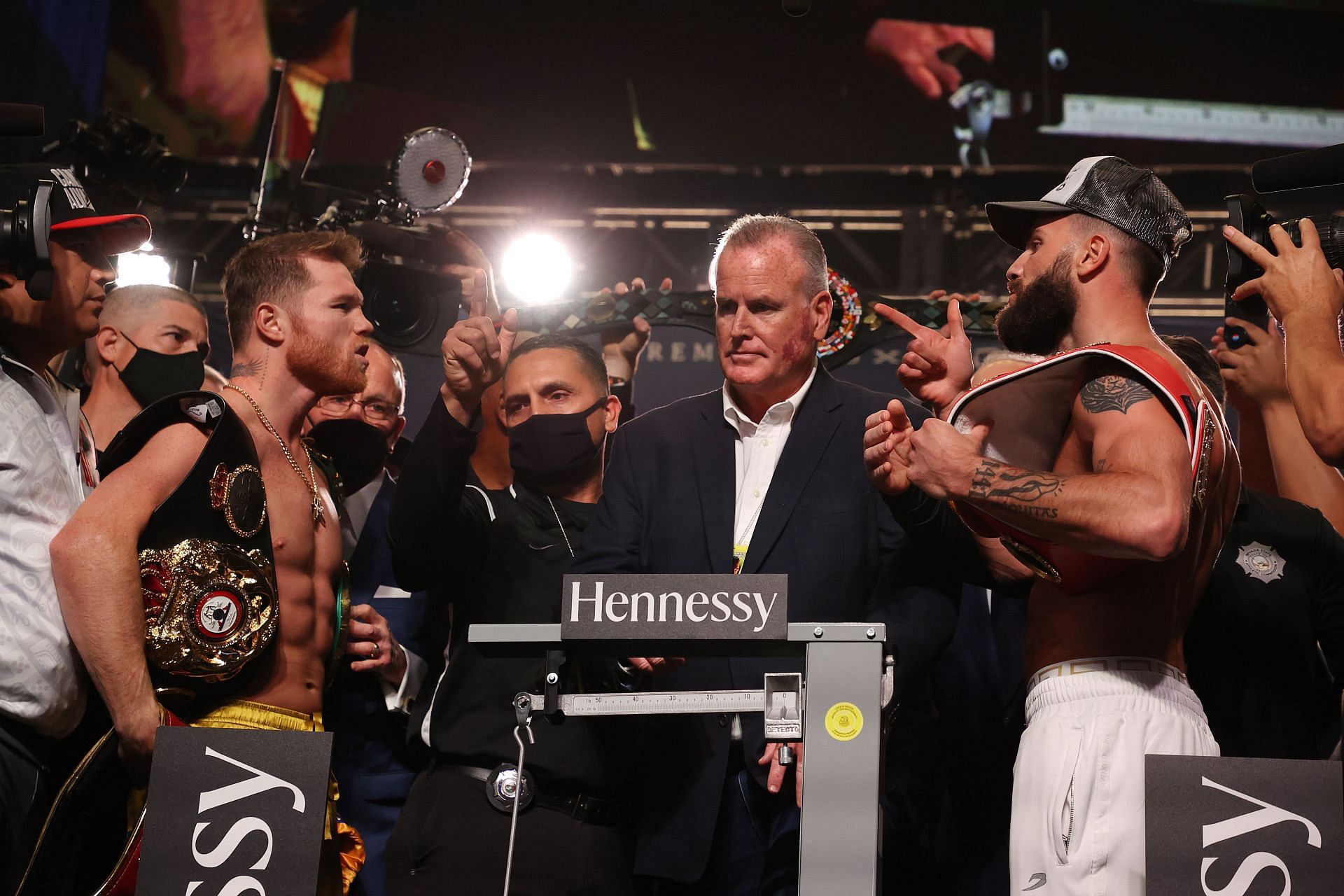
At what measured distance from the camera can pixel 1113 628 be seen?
2.31 metres

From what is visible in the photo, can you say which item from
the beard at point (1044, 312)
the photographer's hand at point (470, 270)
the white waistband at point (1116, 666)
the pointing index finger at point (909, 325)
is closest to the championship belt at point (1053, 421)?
the white waistband at point (1116, 666)

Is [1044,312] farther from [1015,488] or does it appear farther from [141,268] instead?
[141,268]

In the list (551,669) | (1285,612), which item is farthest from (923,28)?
(551,669)

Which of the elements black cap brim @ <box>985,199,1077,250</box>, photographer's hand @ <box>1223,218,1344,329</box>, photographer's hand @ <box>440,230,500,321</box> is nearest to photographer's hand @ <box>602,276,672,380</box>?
photographer's hand @ <box>440,230,500,321</box>

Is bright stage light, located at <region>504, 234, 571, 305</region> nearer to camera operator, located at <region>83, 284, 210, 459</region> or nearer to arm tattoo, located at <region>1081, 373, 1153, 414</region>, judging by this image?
camera operator, located at <region>83, 284, 210, 459</region>

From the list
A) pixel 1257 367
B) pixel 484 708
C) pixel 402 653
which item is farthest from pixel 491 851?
pixel 1257 367

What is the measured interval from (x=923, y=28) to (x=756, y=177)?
1.64 meters

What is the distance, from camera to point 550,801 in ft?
9.81

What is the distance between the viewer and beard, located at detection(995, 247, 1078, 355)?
103 inches

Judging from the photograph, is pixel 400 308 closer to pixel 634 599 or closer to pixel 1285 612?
pixel 634 599

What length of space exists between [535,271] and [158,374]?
2.22 m

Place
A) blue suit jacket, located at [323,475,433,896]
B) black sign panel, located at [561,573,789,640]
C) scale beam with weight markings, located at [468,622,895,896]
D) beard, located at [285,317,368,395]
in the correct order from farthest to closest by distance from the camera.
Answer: blue suit jacket, located at [323,475,433,896] → beard, located at [285,317,368,395] → black sign panel, located at [561,573,789,640] → scale beam with weight markings, located at [468,622,895,896]

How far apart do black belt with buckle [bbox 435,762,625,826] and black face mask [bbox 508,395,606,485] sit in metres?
0.93

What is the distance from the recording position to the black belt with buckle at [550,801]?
2.98m
